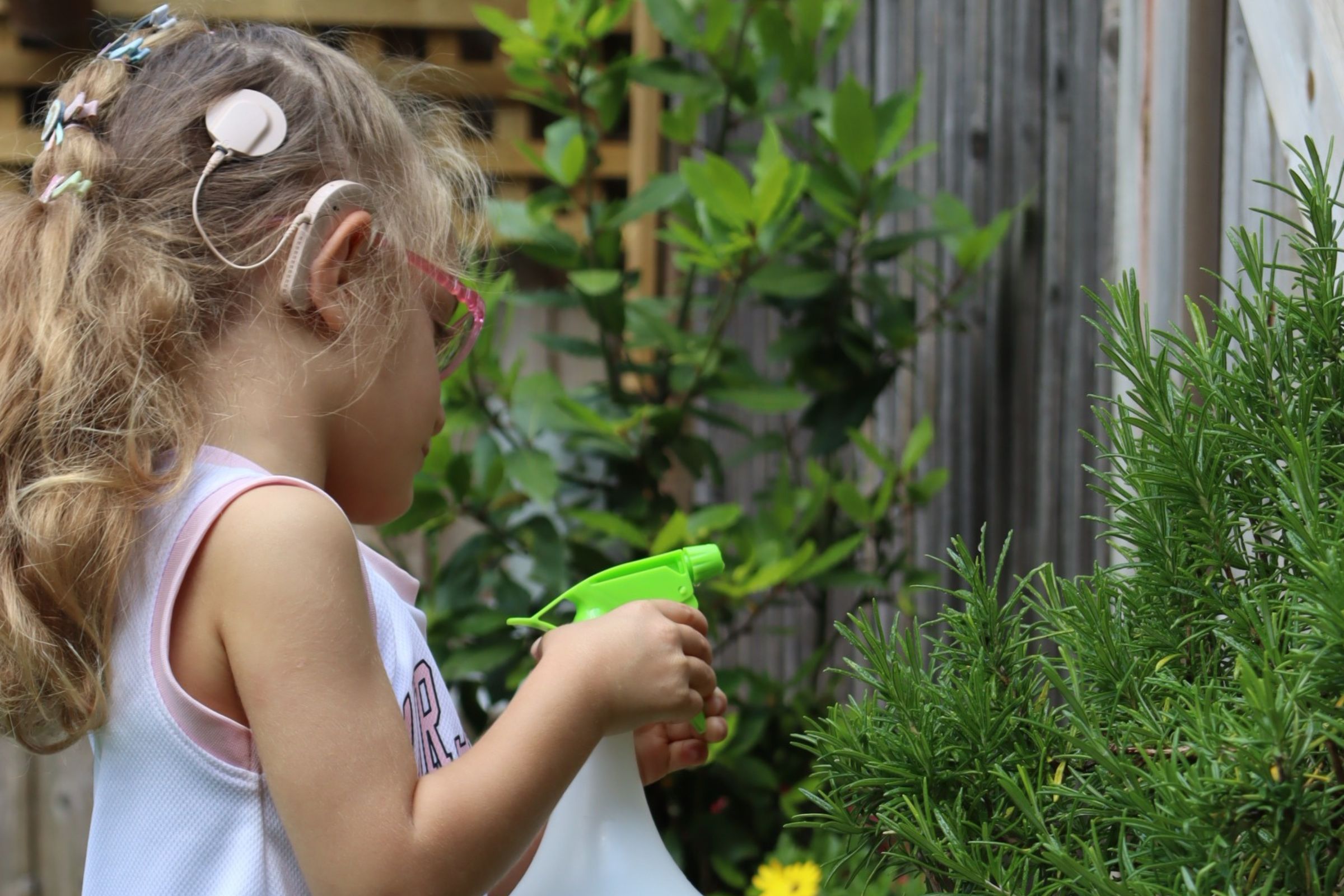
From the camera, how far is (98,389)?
91 cm

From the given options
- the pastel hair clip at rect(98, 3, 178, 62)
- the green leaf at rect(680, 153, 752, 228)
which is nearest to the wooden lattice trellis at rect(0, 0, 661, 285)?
the green leaf at rect(680, 153, 752, 228)

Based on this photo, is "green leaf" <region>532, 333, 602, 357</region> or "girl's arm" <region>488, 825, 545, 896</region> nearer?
"girl's arm" <region>488, 825, 545, 896</region>

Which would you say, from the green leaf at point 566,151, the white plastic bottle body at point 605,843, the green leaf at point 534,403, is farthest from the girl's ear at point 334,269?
the green leaf at point 566,151

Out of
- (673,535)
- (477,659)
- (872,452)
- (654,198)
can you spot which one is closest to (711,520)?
(673,535)

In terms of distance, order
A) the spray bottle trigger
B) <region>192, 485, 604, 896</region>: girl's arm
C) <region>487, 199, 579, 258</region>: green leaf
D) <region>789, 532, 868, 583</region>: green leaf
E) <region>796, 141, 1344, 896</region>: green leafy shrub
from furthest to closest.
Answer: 1. <region>487, 199, 579, 258</region>: green leaf
2. <region>789, 532, 868, 583</region>: green leaf
3. the spray bottle trigger
4. <region>192, 485, 604, 896</region>: girl's arm
5. <region>796, 141, 1344, 896</region>: green leafy shrub

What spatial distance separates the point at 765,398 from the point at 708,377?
141 millimetres

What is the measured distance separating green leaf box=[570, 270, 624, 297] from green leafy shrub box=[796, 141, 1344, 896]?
1.43m

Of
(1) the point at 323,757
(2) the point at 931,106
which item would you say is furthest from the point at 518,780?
(2) the point at 931,106

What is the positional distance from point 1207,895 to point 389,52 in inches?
115

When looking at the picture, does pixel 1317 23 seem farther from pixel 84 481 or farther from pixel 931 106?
pixel 931 106

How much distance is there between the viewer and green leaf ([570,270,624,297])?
6.64ft

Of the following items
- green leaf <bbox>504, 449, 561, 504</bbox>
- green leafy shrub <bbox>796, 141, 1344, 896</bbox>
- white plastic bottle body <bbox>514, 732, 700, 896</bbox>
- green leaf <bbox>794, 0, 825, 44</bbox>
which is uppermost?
green leaf <bbox>794, 0, 825, 44</bbox>

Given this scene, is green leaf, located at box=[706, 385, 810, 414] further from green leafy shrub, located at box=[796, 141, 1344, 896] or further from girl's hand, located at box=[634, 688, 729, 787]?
green leafy shrub, located at box=[796, 141, 1344, 896]

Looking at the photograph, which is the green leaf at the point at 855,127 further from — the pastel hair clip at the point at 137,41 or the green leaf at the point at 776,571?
the pastel hair clip at the point at 137,41
